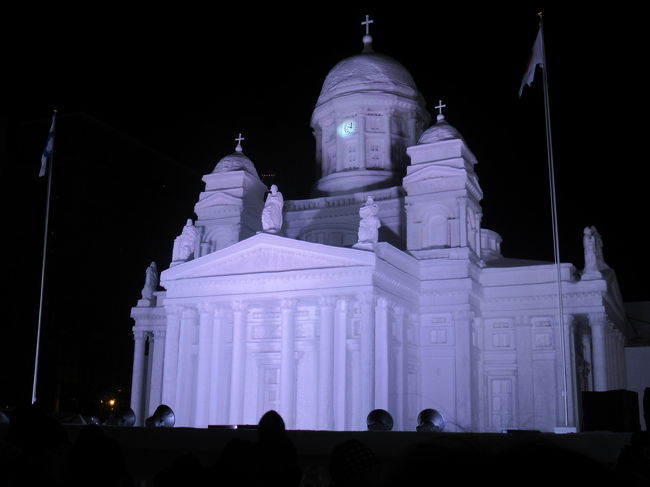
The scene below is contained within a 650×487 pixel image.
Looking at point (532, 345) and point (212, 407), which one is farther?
point (532, 345)

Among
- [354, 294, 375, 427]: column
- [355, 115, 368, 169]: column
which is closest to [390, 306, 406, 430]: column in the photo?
[354, 294, 375, 427]: column

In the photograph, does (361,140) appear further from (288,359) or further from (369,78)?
(288,359)

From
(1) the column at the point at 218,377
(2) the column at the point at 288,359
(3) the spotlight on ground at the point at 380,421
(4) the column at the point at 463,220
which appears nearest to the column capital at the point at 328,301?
(2) the column at the point at 288,359

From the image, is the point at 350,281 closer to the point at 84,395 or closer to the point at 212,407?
the point at 212,407

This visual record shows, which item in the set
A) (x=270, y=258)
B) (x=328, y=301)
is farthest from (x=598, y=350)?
(x=270, y=258)

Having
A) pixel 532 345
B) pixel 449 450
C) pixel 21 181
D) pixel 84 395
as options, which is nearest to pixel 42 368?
pixel 84 395

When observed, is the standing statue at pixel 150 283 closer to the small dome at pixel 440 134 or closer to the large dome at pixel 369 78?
the large dome at pixel 369 78

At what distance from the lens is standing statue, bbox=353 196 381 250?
36.3 m

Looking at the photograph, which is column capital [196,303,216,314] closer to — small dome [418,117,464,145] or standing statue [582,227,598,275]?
small dome [418,117,464,145]

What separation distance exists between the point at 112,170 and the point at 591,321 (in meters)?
42.7

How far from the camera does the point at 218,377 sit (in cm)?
3856

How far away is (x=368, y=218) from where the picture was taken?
3719 cm

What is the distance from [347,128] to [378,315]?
17832 millimetres

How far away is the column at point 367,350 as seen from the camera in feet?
114
